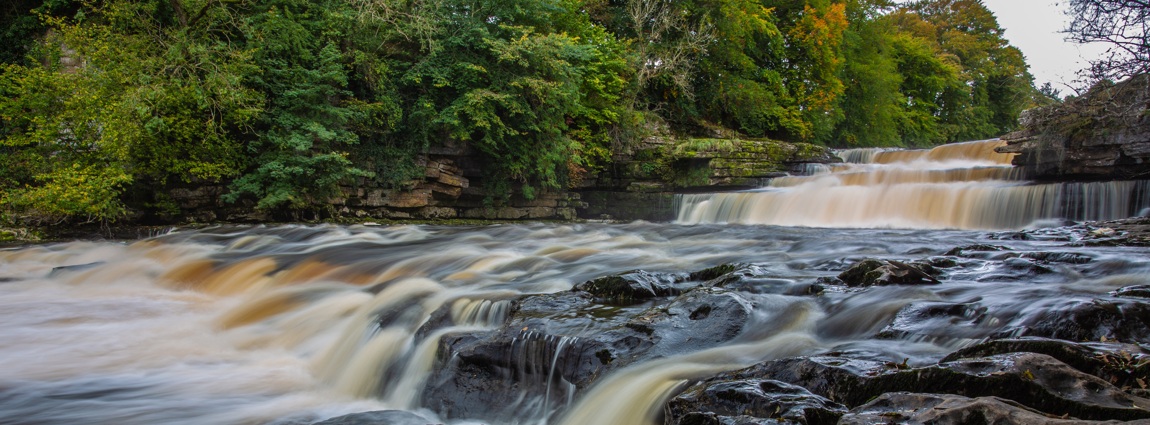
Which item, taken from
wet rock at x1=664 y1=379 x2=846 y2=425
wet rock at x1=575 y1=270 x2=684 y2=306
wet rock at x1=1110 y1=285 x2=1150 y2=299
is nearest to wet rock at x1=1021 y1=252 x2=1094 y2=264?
wet rock at x1=1110 y1=285 x2=1150 y2=299

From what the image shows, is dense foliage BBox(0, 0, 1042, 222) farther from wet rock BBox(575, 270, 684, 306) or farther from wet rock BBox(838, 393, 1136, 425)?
wet rock BBox(838, 393, 1136, 425)

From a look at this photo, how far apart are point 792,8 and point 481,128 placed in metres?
17.9

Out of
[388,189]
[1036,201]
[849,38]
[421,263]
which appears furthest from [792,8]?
[421,263]

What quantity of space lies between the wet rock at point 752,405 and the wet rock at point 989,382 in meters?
0.21

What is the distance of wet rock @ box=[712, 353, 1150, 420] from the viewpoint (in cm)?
241

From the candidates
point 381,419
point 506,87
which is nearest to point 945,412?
point 381,419

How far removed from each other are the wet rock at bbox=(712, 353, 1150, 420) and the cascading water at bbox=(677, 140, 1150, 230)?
41.6 ft

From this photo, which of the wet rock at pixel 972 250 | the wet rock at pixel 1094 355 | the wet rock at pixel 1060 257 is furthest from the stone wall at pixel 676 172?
the wet rock at pixel 1094 355

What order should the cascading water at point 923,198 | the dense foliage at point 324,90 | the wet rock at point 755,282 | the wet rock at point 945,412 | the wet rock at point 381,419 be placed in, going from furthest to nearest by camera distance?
the cascading water at point 923,198 < the dense foliage at point 324,90 < the wet rock at point 755,282 < the wet rock at point 381,419 < the wet rock at point 945,412

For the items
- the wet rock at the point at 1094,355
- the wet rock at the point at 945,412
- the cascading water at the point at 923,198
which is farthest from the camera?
the cascading water at the point at 923,198

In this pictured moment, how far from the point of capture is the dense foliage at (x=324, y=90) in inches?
471

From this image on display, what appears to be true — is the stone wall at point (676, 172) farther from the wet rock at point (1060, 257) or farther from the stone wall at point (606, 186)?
the wet rock at point (1060, 257)

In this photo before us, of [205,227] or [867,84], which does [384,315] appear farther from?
[867,84]

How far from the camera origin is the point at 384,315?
5.95 m
